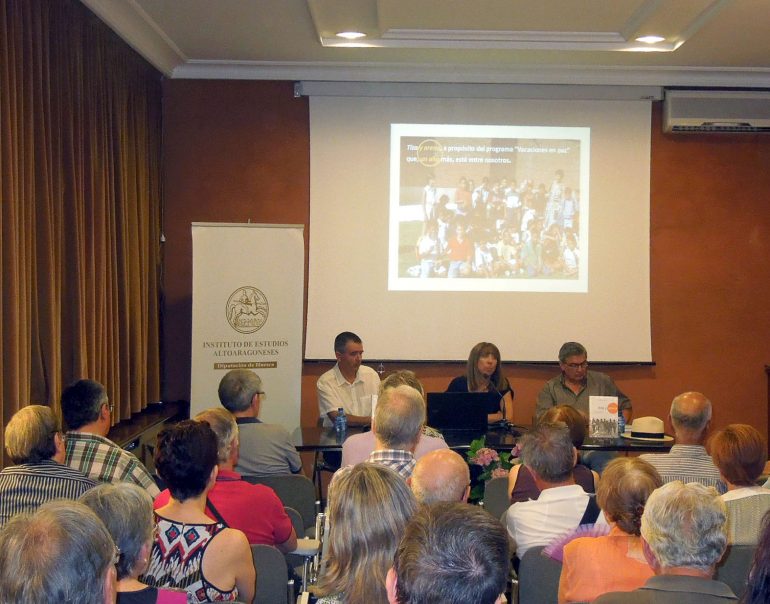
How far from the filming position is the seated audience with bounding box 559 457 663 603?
2.50 meters

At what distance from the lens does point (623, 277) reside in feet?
23.1

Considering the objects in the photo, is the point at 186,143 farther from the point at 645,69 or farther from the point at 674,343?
the point at 674,343

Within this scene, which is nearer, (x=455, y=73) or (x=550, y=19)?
(x=550, y=19)

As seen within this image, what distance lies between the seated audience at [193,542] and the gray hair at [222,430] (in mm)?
596

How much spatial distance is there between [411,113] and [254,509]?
4582mm

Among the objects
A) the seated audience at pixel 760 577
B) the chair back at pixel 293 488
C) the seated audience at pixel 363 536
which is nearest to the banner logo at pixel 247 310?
the chair back at pixel 293 488

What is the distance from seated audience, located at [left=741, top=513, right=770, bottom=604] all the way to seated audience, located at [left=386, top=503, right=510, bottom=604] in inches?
14.8

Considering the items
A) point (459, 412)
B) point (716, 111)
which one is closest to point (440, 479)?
point (459, 412)

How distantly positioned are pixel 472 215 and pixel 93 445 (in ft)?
13.5

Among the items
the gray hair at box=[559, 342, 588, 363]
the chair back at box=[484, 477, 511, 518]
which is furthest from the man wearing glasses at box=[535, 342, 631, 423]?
the chair back at box=[484, 477, 511, 518]

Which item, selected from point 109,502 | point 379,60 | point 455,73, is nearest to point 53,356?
point 109,502

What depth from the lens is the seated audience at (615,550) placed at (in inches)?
98.5

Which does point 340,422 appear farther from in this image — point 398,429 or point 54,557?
point 54,557

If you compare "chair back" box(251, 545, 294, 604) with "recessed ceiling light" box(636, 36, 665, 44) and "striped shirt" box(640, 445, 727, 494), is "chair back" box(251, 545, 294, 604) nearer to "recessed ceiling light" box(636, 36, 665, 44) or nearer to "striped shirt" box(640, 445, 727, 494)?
"striped shirt" box(640, 445, 727, 494)
